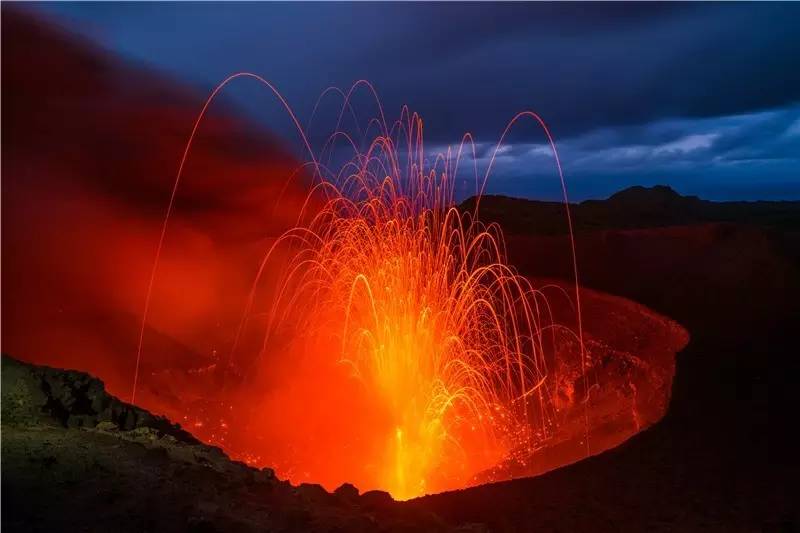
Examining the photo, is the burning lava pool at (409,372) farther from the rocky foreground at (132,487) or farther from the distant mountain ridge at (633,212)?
the distant mountain ridge at (633,212)

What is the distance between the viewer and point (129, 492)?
17.6 feet

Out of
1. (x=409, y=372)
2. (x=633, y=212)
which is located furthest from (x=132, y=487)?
(x=633, y=212)

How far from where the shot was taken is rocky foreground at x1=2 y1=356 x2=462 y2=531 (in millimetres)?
5020

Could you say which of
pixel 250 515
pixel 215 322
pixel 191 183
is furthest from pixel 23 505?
pixel 191 183

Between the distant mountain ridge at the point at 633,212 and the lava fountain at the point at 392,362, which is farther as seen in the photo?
the distant mountain ridge at the point at 633,212

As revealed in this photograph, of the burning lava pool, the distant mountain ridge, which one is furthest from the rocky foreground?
the distant mountain ridge

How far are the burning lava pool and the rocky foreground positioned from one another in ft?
16.0

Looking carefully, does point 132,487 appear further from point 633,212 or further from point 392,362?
point 633,212

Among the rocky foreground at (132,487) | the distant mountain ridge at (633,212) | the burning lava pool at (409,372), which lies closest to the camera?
the rocky foreground at (132,487)

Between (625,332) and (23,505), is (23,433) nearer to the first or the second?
(23,505)

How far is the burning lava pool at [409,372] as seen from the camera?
40.1 feet

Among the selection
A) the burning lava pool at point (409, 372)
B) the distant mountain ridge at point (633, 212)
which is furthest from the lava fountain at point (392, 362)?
the distant mountain ridge at point (633, 212)

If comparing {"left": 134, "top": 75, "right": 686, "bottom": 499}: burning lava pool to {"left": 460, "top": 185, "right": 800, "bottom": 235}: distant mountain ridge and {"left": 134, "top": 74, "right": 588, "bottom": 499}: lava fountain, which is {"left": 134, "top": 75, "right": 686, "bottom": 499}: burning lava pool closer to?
{"left": 134, "top": 74, "right": 588, "bottom": 499}: lava fountain

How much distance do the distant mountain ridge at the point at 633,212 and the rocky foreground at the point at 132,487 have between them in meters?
23.1
